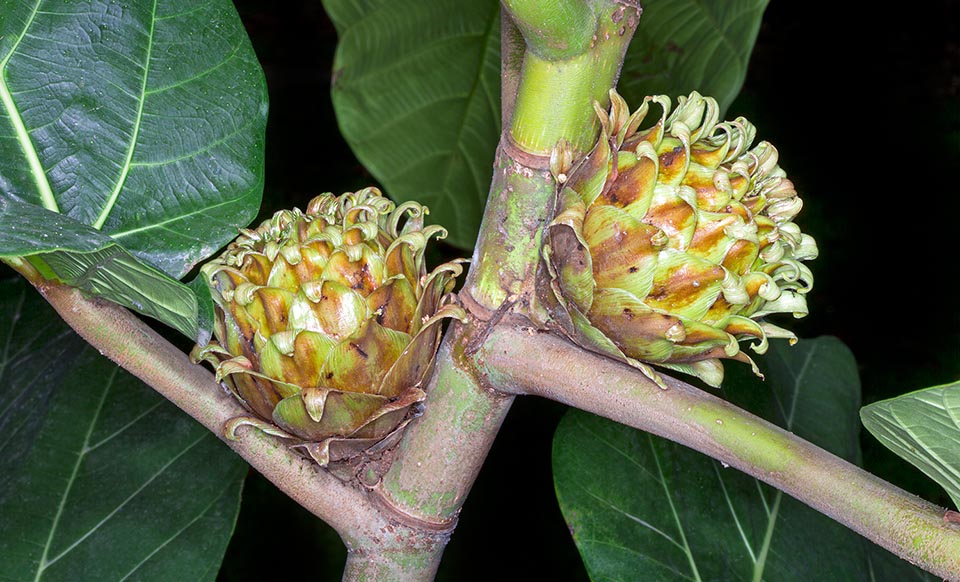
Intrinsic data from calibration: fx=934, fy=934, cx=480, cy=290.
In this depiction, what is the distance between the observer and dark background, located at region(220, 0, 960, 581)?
1.97 m

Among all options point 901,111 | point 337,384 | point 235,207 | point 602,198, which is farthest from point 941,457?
point 901,111

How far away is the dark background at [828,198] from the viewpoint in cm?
197

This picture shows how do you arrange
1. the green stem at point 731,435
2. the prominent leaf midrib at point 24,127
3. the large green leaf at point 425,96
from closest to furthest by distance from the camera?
the green stem at point 731,435 < the prominent leaf midrib at point 24,127 < the large green leaf at point 425,96

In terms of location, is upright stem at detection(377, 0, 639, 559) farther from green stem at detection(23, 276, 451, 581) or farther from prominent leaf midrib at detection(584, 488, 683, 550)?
prominent leaf midrib at detection(584, 488, 683, 550)

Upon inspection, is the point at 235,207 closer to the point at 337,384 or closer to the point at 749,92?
the point at 337,384

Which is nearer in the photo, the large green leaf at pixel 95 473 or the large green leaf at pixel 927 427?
the large green leaf at pixel 927 427

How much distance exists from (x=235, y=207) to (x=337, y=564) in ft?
4.28

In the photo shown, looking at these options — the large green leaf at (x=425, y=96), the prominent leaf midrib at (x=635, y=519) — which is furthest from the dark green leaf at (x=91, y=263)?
the large green leaf at (x=425, y=96)

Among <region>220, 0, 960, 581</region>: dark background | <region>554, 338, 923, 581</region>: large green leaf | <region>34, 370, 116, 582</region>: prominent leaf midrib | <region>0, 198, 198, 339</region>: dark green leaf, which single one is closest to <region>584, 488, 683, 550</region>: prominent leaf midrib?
<region>554, 338, 923, 581</region>: large green leaf

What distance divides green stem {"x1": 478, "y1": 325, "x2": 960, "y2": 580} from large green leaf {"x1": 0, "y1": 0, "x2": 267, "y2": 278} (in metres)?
0.37

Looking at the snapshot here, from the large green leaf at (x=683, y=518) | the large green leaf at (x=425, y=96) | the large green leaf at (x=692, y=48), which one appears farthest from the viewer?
the large green leaf at (x=425, y=96)

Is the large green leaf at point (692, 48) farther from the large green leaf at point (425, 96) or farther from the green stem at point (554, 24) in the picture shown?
the green stem at point (554, 24)

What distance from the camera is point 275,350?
0.72 meters

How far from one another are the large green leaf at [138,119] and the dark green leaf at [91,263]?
0.14 meters
